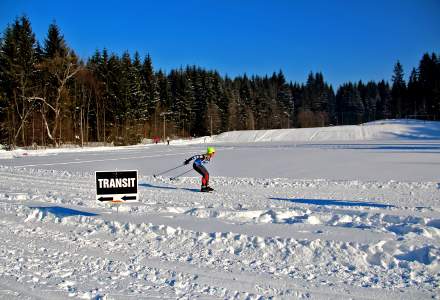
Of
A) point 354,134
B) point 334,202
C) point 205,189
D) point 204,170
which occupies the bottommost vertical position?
point 334,202

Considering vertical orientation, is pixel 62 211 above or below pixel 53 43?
below

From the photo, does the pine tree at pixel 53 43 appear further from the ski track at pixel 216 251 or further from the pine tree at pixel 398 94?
the pine tree at pixel 398 94

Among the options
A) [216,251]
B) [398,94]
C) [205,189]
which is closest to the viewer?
[216,251]

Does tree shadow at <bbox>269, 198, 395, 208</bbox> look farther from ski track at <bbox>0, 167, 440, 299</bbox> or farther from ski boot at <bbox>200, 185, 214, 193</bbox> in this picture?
ski boot at <bbox>200, 185, 214, 193</bbox>

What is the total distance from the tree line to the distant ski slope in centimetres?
1285

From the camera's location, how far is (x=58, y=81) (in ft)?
174

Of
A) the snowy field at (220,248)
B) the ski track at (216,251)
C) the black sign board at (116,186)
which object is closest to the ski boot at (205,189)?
the snowy field at (220,248)

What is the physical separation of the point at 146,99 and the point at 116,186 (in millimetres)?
68417

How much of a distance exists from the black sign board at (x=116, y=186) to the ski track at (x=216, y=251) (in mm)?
459

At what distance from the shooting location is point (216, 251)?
6121 mm

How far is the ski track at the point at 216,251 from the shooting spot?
15.3ft

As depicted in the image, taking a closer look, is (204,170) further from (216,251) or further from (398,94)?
(398,94)

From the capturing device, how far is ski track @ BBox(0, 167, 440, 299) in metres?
4.66

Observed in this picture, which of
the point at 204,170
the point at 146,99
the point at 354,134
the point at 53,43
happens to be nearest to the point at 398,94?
the point at 354,134
